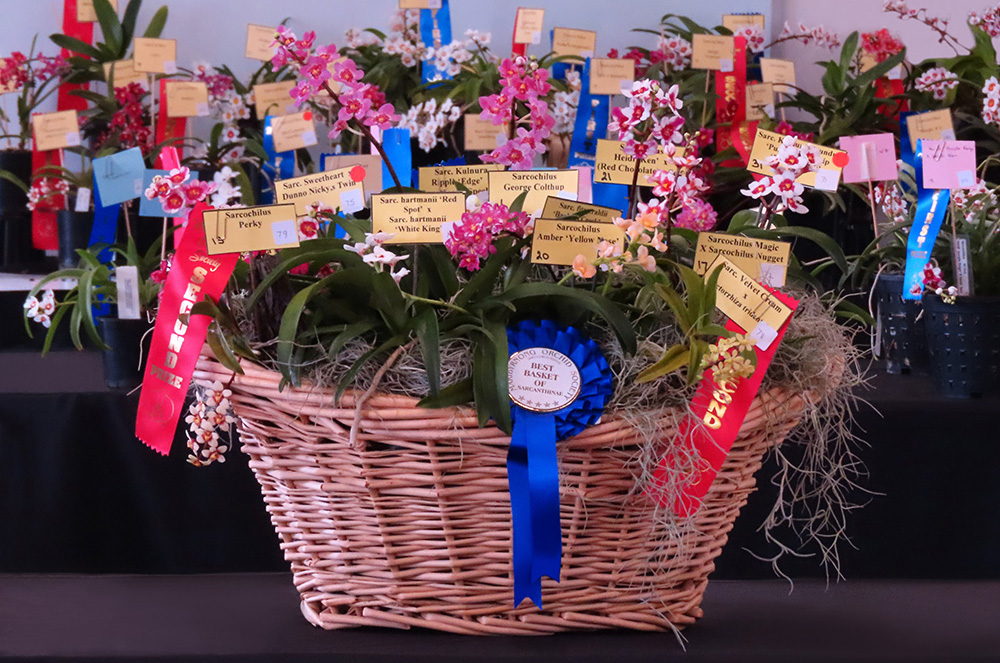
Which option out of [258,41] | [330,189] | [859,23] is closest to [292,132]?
[258,41]

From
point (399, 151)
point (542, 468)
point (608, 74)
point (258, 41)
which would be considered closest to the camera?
point (542, 468)

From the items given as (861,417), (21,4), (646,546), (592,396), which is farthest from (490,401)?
(21,4)

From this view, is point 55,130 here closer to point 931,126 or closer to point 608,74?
point 608,74

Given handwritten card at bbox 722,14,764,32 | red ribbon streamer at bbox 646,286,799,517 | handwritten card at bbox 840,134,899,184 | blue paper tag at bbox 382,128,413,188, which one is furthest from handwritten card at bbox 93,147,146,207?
handwritten card at bbox 722,14,764,32

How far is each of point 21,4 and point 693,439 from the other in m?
3.29

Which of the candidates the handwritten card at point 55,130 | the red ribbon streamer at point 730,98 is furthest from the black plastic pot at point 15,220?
the red ribbon streamer at point 730,98

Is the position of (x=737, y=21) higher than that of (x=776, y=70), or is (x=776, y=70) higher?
(x=737, y=21)

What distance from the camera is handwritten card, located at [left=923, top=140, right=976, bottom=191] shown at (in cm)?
161

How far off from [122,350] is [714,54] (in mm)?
1800

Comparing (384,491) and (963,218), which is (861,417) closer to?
(963,218)

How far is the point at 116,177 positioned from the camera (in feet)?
5.64

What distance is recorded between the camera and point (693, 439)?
0.86 metres

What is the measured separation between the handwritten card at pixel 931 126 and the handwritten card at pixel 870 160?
0.22 metres

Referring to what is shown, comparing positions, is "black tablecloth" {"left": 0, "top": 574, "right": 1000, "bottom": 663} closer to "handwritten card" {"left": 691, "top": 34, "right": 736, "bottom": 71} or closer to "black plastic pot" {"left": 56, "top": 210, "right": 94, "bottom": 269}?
"black plastic pot" {"left": 56, "top": 210, "right": 94, "bottom": 269}
